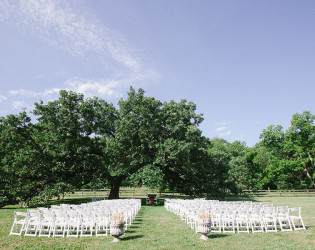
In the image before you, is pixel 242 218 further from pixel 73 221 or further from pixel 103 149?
pixel 103 149

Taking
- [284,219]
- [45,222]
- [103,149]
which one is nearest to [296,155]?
[103,149]

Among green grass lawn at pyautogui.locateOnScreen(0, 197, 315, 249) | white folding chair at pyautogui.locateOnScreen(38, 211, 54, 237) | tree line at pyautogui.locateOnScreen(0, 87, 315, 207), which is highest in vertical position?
tree line at pyautogui.locateOnScreen(0, 87, 315, 207)

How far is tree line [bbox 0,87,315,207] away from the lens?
20.5 meters

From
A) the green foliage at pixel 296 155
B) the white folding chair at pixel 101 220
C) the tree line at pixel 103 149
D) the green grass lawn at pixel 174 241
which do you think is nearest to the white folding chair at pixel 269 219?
the green grass lawn at pixel 174 241

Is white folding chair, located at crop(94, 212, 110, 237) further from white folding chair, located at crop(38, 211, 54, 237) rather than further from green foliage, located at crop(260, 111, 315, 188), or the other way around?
green foliage, located at crop(260, 111, 315, 188)

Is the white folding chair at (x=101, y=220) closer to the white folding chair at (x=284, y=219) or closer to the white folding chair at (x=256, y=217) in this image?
the white folding chair at (x=256, y=217)

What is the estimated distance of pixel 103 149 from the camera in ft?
76.1

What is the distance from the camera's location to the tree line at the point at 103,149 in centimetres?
2050

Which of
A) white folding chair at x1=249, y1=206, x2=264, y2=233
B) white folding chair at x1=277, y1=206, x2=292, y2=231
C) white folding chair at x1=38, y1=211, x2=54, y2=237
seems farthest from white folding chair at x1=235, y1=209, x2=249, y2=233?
white folding chair at x1=38, y1=211, x2=54, y2=237

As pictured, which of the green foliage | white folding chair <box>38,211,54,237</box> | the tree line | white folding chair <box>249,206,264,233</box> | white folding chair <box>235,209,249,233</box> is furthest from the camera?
the green foliage

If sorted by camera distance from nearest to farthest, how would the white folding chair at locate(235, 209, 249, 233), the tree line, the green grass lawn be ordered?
the green grass lawn
the white folding chair at locate(235, 209, 249, 233)
the tree line

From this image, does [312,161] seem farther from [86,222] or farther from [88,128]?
[86,222]

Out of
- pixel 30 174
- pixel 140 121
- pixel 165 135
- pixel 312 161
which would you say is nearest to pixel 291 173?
pixel 312 161

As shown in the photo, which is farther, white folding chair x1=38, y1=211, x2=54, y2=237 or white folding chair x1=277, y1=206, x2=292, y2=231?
white folding chair x1=277, y1=206, x2=292, y2=231
